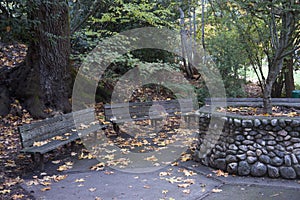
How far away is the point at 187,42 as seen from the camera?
45.6 ft

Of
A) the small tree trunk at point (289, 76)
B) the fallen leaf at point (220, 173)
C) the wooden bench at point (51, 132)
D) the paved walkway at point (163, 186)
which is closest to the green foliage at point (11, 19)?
the wooden bench at point (51, 132)

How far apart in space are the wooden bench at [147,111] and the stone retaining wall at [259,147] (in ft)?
9.14

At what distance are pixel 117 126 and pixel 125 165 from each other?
2143mm

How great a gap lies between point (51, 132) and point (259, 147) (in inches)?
134

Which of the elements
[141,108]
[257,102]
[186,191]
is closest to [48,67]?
[141,108]

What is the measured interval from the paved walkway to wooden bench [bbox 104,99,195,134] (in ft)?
7.57

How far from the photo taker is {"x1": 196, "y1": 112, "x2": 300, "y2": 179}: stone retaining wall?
4504 millimetres

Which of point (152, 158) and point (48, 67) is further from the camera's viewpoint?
point (48, 67)

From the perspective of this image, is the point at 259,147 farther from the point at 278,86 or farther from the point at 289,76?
the point at 278,86

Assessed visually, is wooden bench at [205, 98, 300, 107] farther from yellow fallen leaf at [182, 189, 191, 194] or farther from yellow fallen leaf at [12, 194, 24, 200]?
yellow fallen leaf at [12, 194, 24, 200]

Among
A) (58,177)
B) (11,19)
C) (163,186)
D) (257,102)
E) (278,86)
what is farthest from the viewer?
(278,86)

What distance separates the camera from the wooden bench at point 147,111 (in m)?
7.11

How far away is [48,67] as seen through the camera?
757cm

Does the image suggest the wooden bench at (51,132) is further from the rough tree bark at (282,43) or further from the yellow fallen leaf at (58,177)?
the rough tree bark at (282,43)
